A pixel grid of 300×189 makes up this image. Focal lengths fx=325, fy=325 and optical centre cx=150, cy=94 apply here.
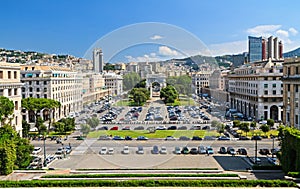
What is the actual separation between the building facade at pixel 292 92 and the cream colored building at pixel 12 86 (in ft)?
57.9

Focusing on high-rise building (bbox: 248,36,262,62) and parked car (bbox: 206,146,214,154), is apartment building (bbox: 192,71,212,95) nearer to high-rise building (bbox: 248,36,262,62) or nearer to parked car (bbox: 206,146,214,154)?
parked car (bbox: 206,146,214,154)

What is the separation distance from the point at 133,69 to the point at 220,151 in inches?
321

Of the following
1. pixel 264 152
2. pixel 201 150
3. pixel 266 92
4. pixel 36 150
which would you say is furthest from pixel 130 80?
pixel 266 92

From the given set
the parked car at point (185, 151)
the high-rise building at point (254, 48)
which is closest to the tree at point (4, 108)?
the parked car at point (185, 151)

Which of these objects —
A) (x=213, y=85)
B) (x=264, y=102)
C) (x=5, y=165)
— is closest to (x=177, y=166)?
(x=213, y=85)

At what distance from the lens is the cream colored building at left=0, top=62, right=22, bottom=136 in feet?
65.0

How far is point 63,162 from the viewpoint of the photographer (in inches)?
663

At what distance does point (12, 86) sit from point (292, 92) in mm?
17837

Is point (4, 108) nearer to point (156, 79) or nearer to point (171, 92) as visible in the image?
point (156, 79)

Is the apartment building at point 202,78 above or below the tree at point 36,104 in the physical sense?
above

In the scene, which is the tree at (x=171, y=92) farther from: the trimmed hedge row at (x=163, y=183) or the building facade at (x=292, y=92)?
the building facade at (x=292, y=92)

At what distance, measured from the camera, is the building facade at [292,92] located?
2006 centimetres

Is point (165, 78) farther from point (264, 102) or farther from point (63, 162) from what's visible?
point (264, 102)

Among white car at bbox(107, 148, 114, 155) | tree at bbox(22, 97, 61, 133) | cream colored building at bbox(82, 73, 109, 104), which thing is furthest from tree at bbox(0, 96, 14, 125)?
tree at bbox(22, 97, 61, 133)
